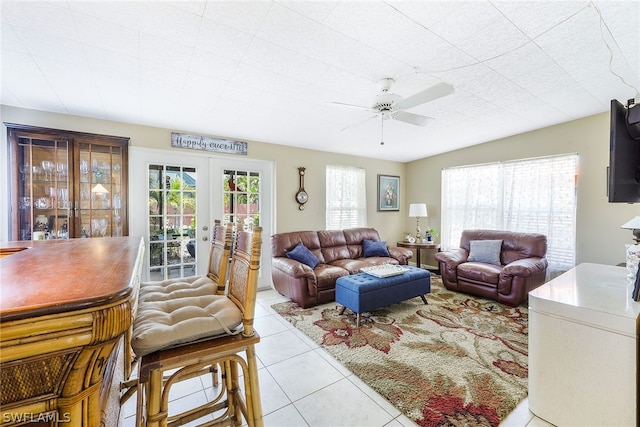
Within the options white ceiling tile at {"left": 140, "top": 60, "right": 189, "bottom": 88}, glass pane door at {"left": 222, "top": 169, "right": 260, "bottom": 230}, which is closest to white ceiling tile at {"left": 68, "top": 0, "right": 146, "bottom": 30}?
white ceiling tile at {"left": 140, "top": 60, "right": 189, "bottom": 88}

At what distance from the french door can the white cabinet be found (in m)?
3.00

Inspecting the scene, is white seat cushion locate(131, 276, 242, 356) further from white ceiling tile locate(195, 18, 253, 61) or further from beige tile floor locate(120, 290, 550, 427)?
white ceiling tile locate(195, 18, 253, 61)

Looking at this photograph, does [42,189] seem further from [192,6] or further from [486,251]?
[486,251]

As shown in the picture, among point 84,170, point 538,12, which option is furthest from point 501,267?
point 84,170

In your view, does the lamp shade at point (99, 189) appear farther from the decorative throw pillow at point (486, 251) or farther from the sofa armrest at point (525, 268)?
the decorative throw pillow at point (486, 251)

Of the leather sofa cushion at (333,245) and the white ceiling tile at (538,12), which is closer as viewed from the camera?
A: the white ceiling tile at (538,12)

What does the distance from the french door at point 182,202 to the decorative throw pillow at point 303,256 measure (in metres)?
0.89

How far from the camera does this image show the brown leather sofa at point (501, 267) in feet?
11.4

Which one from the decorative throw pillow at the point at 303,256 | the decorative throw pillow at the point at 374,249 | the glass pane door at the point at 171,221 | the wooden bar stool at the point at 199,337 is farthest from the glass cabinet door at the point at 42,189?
the decorative throw pillow at the point at 374,249

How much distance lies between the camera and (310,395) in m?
1.92

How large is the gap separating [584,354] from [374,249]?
11.1ft

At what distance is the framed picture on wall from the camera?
579 centimetres

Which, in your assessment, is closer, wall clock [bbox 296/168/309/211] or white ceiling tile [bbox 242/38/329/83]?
white ceiling tile [bbox 242/38/329/83]

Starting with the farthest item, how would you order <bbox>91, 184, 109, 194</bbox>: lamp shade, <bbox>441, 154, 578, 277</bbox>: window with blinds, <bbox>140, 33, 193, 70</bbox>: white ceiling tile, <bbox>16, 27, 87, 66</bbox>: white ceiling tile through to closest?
1. <bbox>441, 154, 578, 277</bbox>: window with blinds
2. <bbox>91, 184, 109, 194</bbox>: lamp shade
3. <bbox>140, 33, 193, 70</bbox>: white ceiling tile
4. <bbox>16, 27, 87, 66</bbox>: white ceiling tile
